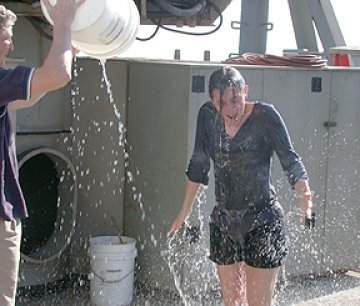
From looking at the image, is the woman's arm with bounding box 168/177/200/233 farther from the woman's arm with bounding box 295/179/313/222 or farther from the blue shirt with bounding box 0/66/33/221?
the blue shirt with bounding box 0/66/33/221

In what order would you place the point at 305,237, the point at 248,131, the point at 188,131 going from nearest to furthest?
the point at 248,131
the point at 188,131
the point at 305,237

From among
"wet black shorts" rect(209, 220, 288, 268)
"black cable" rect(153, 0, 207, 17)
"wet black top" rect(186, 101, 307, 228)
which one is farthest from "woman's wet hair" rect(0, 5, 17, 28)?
"black cable" rect(153, 0, 207, 17)

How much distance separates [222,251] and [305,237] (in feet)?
8.36

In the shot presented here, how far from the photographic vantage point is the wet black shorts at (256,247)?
15.9ft

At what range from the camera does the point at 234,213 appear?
195 inches

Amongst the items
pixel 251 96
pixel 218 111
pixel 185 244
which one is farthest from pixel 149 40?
pixel 218 111

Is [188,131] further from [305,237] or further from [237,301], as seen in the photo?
[237,301]

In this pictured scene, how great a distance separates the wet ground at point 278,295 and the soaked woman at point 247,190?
1.93m

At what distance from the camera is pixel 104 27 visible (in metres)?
4.62

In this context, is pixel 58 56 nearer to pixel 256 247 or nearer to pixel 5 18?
pixel 5 18

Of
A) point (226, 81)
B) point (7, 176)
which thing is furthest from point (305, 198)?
point (7, 176)

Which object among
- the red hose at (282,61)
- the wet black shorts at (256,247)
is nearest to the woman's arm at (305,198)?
the wet black shorts at (256,247)

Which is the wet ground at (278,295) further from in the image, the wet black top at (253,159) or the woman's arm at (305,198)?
the woman's arm at (305,198)

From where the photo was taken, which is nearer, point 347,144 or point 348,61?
point 347,144
